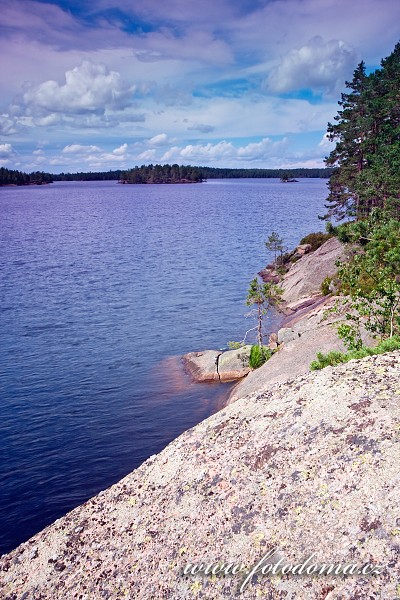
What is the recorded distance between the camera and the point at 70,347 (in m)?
33.4

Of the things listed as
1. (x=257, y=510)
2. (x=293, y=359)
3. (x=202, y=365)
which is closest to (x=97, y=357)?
(x=202, y=365)

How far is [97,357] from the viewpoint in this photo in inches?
1253

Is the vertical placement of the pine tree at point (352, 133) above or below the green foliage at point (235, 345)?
above

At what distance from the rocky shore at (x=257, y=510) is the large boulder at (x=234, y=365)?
16.5m

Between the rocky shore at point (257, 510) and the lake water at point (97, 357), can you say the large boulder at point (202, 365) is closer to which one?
the lake water at point (97, 357)

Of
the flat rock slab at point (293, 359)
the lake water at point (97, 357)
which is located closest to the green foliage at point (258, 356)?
the lake water at point (97, 357)

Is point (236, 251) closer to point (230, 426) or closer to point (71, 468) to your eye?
point (71, 468)

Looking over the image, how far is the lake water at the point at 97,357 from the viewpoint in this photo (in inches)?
805

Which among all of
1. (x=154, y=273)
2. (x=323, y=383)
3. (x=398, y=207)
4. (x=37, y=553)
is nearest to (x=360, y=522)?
(x=323, y=383)

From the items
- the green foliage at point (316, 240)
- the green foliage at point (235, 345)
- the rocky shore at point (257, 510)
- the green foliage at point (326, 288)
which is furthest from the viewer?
the green foliage at point (316, 240)

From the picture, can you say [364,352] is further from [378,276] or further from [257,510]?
[257,510]

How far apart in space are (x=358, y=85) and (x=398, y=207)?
20.9 metres

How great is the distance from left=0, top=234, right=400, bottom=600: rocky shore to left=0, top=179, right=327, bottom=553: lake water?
28.3 ft

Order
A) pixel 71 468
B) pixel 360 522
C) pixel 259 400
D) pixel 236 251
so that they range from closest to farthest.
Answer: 1. pixel 360 522
2. pixel 259 400
3. pixel 71 468
4. pixel 236 251
